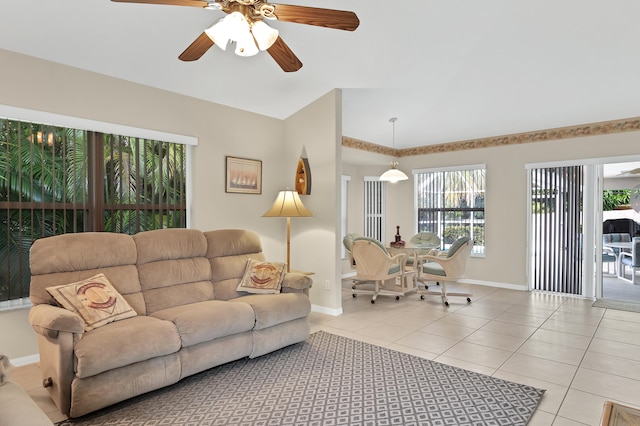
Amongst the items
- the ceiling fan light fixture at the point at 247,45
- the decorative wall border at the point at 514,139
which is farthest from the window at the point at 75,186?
the decorative wall border at the point at 514,139

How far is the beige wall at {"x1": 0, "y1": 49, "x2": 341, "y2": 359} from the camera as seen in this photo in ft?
10.3

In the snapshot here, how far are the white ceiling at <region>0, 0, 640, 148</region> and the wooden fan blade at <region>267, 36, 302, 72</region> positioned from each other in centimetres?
62

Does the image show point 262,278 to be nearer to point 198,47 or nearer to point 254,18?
point 198,47

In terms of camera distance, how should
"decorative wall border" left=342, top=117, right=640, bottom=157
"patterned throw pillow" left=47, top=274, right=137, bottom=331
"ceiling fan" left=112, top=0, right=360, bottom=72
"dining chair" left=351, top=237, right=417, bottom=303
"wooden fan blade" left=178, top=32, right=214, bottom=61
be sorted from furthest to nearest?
1. "decorative wall border" left=342, top=117, right=640, bottom=157
2. "dining chair" left=351, top=237, right=417, bottom=303
3. "patterned throw pillow" left=47, top=274, right=137, bottom=331
4. "wooden fan blade" left=178, top=32, right=214, bottom=61
5. "ceiling fan" left=112, top=0, right=360, bottom=72

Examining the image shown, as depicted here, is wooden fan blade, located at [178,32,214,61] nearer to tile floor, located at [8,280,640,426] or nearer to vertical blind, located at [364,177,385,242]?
tile floor, located at [8,280,640,426]

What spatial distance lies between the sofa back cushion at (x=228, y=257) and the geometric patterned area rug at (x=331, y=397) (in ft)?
2.35

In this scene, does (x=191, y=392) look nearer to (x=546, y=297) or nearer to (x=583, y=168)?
(x=546, y=297)

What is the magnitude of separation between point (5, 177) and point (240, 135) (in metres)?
2.34

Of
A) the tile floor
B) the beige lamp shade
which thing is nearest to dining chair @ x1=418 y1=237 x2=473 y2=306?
the tile floor

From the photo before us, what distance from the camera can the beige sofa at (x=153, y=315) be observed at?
2295 millimetres

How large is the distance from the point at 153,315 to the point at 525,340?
11.3ft

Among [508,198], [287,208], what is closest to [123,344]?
[287,208]

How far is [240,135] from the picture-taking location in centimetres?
467

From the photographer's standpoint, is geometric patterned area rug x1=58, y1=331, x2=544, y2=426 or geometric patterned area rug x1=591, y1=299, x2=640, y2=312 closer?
geometric patterned area rug x1=58, y1=331, x2=544, y2=426
